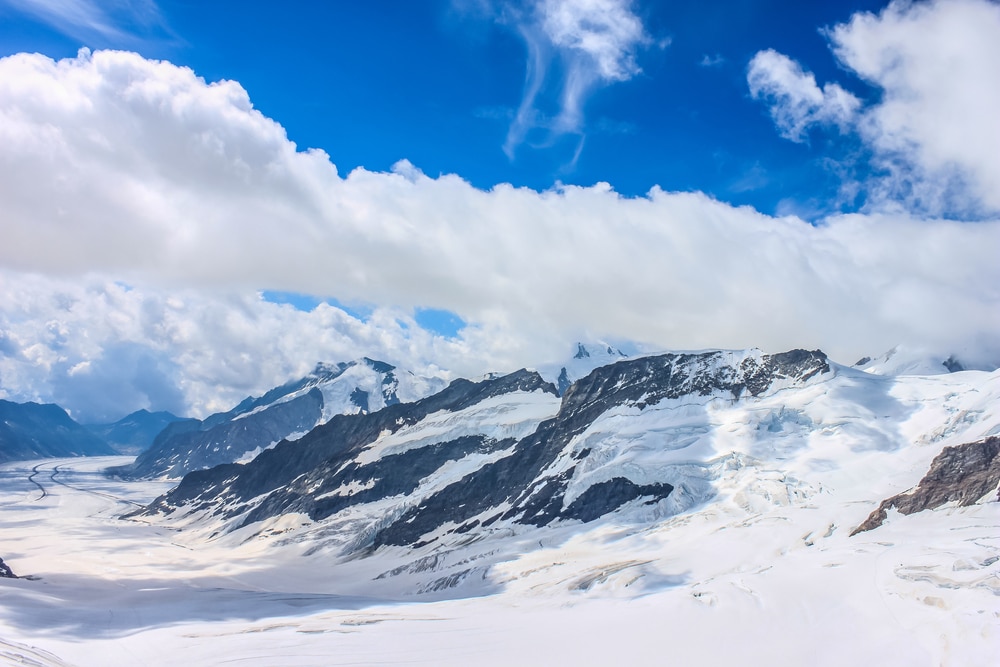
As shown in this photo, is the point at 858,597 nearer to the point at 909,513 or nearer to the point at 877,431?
the point at 909,513

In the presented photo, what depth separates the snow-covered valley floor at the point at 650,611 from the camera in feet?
186

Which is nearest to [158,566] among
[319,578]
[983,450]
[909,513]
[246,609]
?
[319,578]

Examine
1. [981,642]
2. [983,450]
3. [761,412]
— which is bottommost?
[981,642]

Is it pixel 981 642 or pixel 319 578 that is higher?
pixel 319 578

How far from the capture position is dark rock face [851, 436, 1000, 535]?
9769cm

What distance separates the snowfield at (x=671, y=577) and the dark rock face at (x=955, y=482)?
135 inches

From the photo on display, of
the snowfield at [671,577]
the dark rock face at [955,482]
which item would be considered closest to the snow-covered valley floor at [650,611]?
the snowfield at [671,577]

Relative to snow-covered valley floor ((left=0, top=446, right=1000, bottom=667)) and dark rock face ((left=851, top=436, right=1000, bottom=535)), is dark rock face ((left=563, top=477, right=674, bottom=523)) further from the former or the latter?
dark rock face ((left=851, top=436, right=1000, bottom=535))

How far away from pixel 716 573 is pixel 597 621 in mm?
29333

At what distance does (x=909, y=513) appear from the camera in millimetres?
99250

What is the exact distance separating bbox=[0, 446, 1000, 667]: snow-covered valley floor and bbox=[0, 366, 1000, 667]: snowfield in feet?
1.08

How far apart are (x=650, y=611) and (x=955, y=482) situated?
197 feet

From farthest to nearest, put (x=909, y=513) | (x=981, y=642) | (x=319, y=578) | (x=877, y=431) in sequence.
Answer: (x=319, y=578), (x=877, y=431), (x=909, y=513), (x=981, y=642)

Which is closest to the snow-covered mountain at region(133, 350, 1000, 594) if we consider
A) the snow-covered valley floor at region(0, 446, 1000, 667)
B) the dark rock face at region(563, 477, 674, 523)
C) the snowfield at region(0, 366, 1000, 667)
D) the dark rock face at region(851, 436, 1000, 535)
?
the dark rock face at region(563, 477, 674, 523)
